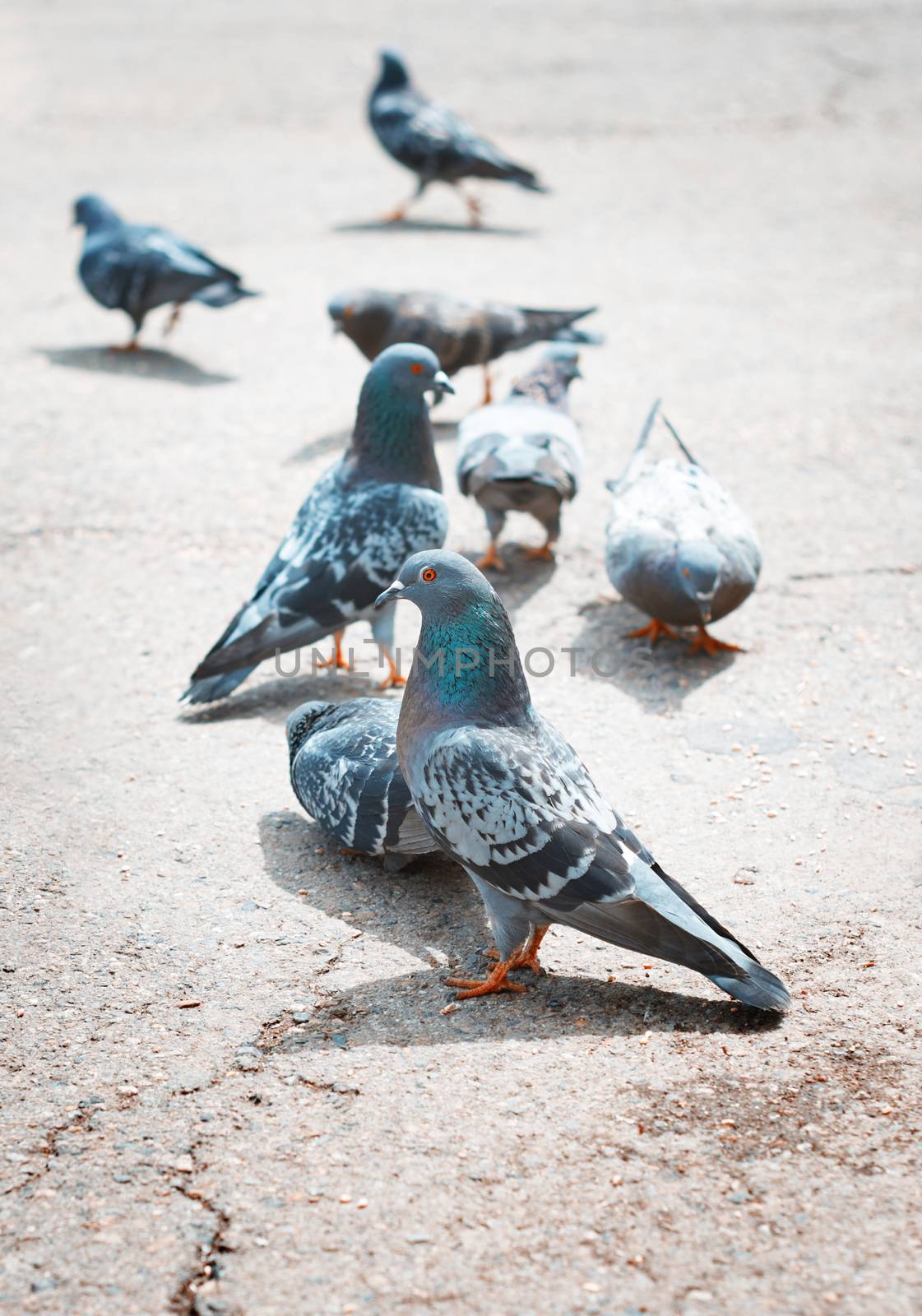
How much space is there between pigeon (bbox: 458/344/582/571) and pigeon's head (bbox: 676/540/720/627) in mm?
790

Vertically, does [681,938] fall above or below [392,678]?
above

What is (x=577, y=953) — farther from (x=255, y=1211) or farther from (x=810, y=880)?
(x=255, y=1211)

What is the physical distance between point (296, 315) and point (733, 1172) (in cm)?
730

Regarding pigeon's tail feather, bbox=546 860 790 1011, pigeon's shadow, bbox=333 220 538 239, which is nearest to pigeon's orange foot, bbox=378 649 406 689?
pigeon's tail feather, bbox=546 860 790 1011

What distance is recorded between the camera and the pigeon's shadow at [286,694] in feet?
15.3

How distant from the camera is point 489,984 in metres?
3.20

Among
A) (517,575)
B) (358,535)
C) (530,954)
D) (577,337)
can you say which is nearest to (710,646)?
(517,575)

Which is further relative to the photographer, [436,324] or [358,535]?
[436,324]

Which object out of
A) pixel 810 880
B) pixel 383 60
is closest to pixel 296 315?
pixel 383 60

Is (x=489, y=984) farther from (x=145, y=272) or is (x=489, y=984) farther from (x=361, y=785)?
(x=145, y=272)

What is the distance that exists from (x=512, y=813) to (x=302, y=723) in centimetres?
113

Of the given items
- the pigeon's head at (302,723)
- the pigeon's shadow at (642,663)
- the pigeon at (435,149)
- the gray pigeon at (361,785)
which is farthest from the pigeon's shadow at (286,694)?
the pigeon at (435,149)

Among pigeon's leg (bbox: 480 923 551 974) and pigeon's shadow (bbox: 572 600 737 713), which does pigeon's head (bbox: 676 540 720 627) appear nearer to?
pigeon's shadow (bbox: 572 600 737 713)

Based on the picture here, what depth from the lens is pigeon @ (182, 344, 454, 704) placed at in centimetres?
454
